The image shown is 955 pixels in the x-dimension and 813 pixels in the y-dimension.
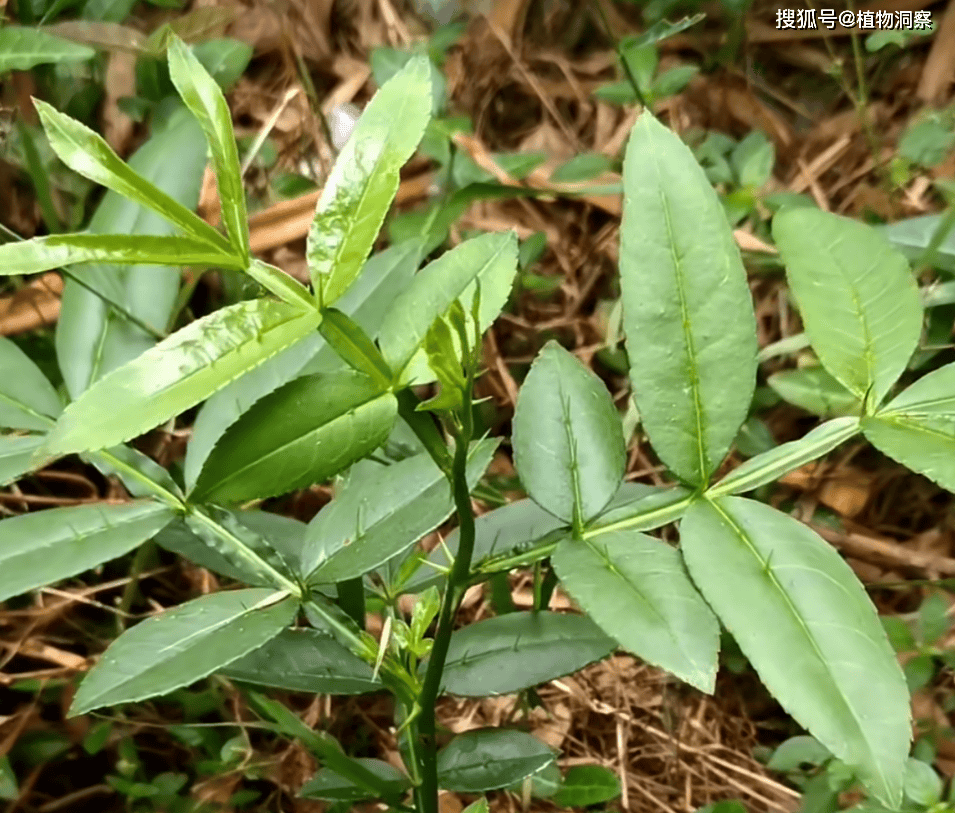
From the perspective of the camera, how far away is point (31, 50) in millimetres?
751

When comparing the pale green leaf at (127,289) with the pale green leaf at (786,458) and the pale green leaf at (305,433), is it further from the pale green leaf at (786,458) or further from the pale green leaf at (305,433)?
the pale green leaf at (786,458)

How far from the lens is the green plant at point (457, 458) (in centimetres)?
36

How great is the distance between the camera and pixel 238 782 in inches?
32.4

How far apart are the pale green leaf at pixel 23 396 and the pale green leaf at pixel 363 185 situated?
30cm

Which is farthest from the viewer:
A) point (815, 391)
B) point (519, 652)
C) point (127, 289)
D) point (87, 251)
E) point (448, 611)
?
point (815, 391)

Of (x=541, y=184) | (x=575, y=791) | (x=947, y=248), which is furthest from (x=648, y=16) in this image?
(x=575, y=791)

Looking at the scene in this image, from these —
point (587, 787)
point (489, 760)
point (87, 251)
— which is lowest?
point (587, 787)

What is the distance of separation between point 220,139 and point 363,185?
0.06 meters

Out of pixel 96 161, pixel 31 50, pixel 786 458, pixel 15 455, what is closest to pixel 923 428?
pixel 786 458

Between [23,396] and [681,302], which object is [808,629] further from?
[23,396]

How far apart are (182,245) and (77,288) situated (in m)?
0.35

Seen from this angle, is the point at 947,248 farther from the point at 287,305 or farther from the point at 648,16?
the point at 287,305

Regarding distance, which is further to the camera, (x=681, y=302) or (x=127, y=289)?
(x=127, y=289)

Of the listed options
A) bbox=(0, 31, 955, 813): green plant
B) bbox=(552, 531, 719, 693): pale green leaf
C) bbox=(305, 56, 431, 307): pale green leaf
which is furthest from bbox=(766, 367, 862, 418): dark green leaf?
bbox=(305, 56, 431, 307): pale green leaf
